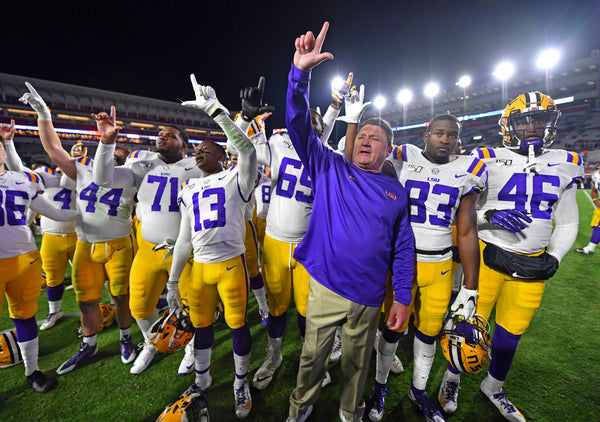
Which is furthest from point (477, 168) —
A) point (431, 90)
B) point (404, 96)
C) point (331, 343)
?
point (404, 96)

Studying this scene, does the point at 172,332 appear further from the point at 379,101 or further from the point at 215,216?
the point at 379,101

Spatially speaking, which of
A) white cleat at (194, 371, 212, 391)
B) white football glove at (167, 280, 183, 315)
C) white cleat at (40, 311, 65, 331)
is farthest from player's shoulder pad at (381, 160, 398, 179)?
white cleat at (40, 311, 65, 331)

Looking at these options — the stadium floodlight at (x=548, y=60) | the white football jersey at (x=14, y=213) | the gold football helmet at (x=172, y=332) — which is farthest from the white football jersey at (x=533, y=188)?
the stadium floodlight at (x=548, y=60)

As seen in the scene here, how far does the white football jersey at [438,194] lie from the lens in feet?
7.41

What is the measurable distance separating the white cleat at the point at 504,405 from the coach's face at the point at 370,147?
2.45 meters

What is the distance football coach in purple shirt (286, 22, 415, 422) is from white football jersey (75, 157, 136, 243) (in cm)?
252

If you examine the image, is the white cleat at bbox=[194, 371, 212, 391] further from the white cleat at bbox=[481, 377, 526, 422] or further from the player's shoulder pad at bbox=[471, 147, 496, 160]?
the player's shoulder pad at bbox=[471, 147, 496, 160]

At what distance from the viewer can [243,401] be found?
2420 mm

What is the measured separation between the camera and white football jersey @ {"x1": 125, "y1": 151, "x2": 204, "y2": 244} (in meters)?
2.95

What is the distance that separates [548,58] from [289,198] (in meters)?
56.9

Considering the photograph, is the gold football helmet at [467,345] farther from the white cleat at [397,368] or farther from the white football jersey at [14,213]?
the white football jersey at [14,213]

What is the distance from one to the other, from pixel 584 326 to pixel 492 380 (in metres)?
2.48

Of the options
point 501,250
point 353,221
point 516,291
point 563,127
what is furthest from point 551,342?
point 563,127

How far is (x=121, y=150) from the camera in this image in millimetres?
4824
